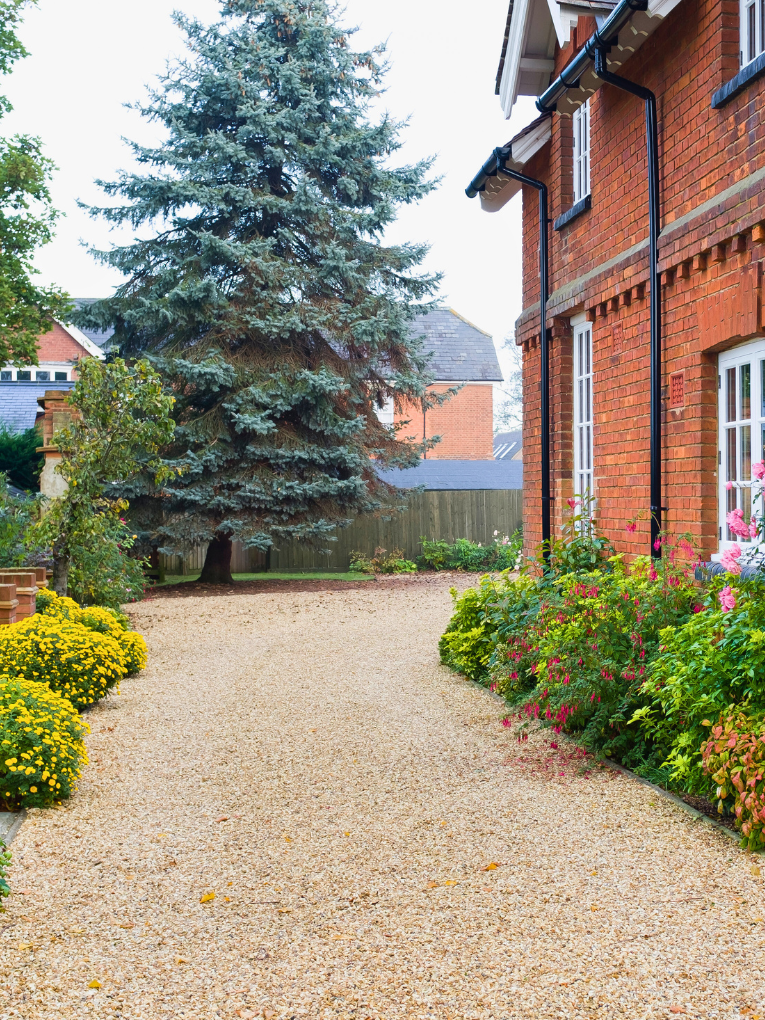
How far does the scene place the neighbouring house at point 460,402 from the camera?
36719 mm

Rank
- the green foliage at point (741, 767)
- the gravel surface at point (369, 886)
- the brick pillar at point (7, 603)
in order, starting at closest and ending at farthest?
the gravel surface at point (369, 886) < the green foliage at point (741, 767) < the brick pillar at point (7, 603)

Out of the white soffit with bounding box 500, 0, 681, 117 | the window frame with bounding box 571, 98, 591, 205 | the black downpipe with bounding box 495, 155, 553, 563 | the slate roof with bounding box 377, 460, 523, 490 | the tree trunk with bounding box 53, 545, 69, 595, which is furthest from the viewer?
the slate roof with bounding box 377, 460, 523, 490

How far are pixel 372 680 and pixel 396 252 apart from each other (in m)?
12.9

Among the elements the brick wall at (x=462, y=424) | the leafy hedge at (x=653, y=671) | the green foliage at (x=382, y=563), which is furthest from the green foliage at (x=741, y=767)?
the brick wall at (x=462, y=424)

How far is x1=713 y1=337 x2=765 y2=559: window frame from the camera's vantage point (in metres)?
6.40

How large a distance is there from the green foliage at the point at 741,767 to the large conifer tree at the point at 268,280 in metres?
13.7

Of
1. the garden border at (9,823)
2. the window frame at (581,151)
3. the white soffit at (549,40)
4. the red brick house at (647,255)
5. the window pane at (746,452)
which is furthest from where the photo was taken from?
the window frame at (581,151)

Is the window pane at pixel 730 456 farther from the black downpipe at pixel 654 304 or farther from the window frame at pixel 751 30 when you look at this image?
the window frame at pixel 751 30

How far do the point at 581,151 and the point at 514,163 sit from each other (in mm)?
1173

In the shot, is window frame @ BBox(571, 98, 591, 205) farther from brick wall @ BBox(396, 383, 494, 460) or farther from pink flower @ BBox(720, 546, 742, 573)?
brick wall @ BBox(396, 383, 494, 460)

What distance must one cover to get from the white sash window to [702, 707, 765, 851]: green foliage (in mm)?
2118

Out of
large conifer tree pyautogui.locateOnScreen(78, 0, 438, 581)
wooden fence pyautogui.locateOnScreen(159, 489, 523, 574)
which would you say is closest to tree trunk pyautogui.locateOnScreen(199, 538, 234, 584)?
large conifer tree pyautogui.locateOnScreen(78, 0, 438, 581)

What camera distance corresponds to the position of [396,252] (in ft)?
65.2

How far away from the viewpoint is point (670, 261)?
23.8 feet
